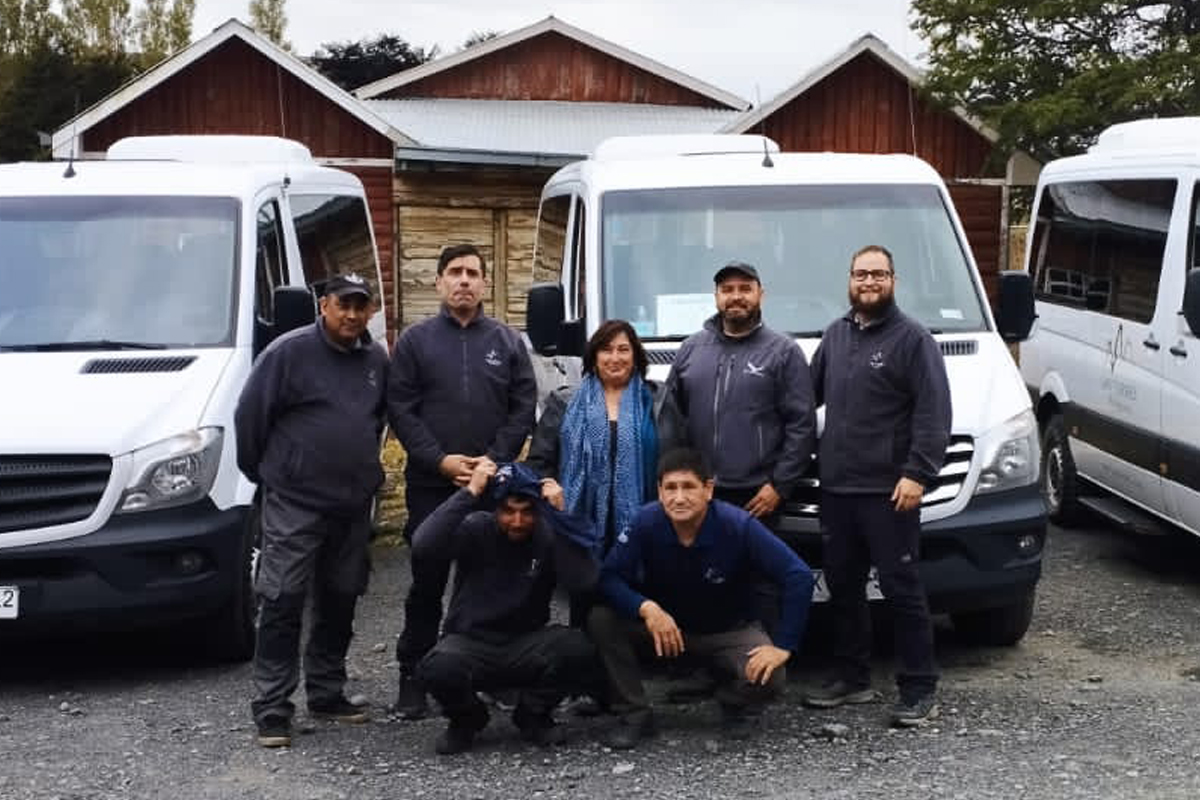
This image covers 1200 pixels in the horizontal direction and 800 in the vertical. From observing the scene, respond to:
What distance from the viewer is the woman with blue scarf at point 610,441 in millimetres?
6449

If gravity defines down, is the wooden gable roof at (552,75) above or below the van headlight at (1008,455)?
above

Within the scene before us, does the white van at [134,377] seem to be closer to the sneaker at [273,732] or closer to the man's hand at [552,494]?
the sneaker at [273,732]

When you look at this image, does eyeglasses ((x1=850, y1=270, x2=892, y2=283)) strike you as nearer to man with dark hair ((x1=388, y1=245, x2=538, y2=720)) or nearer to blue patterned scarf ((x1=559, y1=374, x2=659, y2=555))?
blue patterned scarf ((x1=559, y1=374, x2=659, y2=555))

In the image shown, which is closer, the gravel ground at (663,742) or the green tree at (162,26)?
the gravel ground at (663,742)

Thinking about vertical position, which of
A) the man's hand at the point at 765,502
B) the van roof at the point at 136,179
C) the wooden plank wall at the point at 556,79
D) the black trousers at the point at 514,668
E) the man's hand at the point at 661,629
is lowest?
the black trousers at the point at 514,668

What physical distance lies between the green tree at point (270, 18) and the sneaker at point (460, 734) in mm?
64591

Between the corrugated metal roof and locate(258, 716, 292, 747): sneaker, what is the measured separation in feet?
50.2

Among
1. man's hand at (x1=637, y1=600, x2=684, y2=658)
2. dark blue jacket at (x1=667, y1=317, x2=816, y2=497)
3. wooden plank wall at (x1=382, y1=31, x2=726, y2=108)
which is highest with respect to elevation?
wooden plank wall at (x1=382, y1=31, x2=726, y2=108)

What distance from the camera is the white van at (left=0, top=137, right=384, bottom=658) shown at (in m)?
6.94

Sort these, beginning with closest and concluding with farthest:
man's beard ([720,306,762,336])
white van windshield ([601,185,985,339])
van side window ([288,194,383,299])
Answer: man's beard ([720,306,762,336]) < white van windshield ([601,185,985,339]) < van side window ([288,194,383,299])

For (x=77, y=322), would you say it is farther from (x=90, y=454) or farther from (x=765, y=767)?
(x=765, y=767)

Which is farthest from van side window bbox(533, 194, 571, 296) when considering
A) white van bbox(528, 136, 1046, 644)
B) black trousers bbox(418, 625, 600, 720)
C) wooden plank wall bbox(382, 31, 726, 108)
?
wooden plank wall bbox(382, 31, 726, 108)

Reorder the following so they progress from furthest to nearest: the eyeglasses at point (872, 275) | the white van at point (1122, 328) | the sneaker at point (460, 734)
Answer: the white van at point (1122, 328) < the eyeglasses at point (872, 275) < the sneaker at point (460, 734)

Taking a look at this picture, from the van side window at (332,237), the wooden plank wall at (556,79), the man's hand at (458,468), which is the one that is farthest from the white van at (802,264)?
the wooden plank wall at (556,79)
